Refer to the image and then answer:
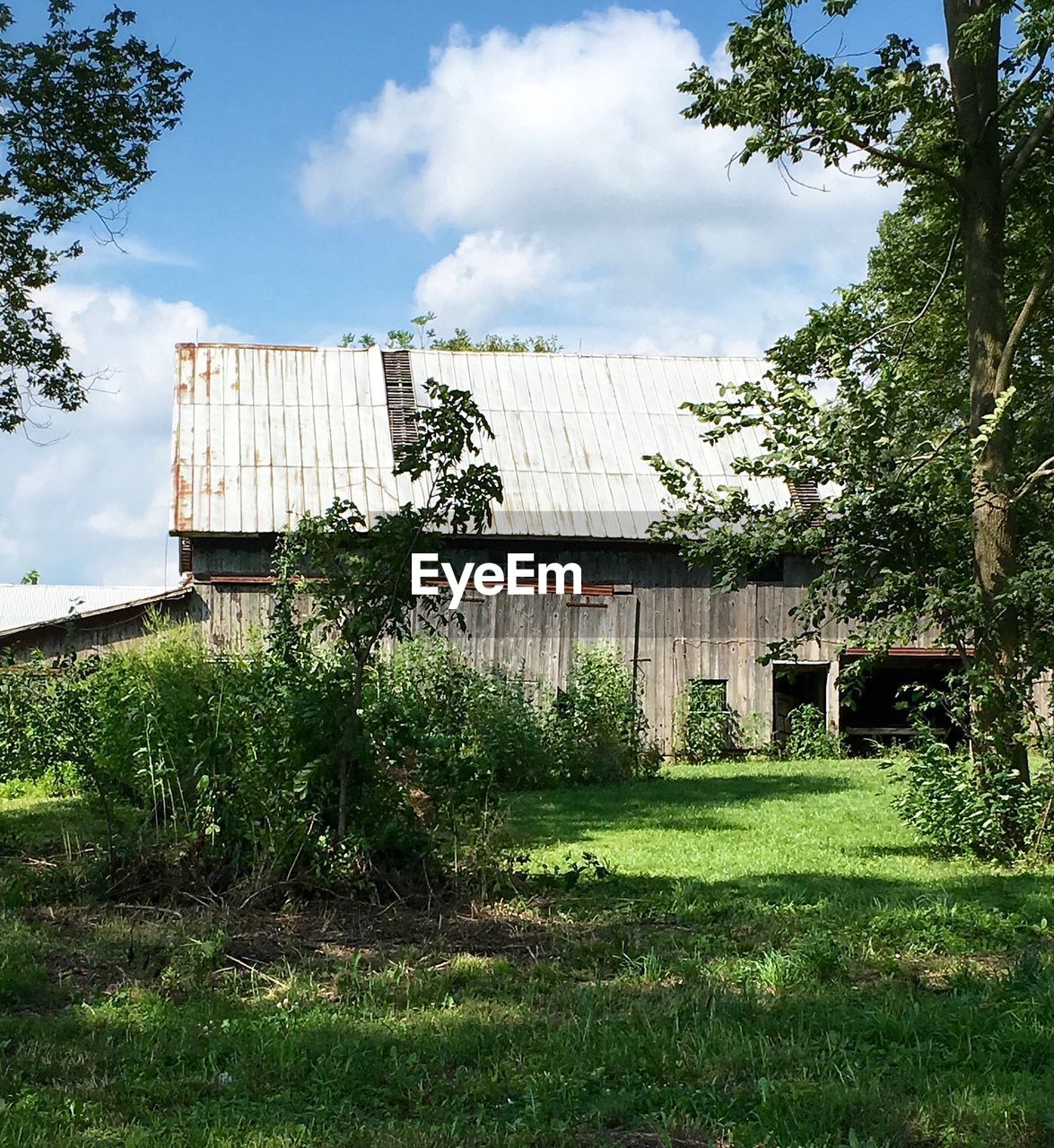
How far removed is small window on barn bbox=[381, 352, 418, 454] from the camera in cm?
2295

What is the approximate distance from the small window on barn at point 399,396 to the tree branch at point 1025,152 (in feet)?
40.5

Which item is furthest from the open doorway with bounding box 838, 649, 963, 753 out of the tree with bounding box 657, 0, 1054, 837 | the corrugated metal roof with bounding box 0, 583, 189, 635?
the corrugated metal roof with bounding box 0, 583, 189, 635

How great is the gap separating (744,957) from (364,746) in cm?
273

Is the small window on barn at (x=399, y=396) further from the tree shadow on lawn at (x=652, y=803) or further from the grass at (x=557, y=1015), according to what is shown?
the grass at (x=557, y=1015)

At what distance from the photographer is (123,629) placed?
19656 millimetres

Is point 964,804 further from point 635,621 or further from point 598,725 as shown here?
point 635,621

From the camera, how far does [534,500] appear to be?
21672 mm

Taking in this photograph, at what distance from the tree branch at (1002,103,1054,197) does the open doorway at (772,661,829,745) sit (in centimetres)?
1125

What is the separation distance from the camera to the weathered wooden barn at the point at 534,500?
68.8 ft

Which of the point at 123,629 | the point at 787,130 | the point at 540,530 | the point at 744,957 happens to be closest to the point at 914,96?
the point at 787,130

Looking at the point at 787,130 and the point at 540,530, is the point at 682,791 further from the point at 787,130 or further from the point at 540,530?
the point at 787,130

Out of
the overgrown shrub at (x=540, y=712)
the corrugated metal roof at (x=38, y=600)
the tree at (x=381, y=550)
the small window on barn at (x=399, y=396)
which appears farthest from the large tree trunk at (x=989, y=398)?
the corrugated metal roof at (x=38, y=600)

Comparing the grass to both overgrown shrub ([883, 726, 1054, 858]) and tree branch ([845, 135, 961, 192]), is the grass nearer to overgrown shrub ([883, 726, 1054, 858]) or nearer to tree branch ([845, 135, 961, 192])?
overgrown shrub ([883, 726, 1054, 858])

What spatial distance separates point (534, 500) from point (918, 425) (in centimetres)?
1083
